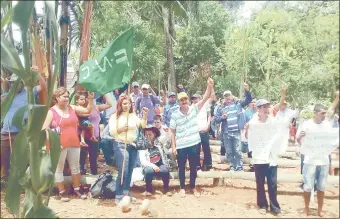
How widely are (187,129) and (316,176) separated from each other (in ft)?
5.15

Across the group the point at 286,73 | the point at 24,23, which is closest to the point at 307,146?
the point at 24,23

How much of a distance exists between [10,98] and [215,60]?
50.2ft

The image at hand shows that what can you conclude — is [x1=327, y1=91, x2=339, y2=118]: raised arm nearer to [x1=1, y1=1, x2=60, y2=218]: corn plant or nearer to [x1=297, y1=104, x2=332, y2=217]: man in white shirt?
[x1=297, y1=104, x2=332, y2=217]: man in white shirt

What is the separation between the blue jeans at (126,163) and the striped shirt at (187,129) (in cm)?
64

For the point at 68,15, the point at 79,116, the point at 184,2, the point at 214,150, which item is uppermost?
the point at 184,2

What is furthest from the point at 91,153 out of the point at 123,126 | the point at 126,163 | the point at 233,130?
the point at 233,130

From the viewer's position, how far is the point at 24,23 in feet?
5.71

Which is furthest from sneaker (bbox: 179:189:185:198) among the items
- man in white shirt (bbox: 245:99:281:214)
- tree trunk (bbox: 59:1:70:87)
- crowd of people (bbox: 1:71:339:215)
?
tree trunk (bbox: 59:1:70:87)

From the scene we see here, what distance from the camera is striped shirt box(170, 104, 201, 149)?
15.7 ft

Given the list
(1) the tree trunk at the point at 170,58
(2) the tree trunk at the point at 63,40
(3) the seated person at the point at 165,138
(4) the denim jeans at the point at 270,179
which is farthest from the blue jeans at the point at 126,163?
(1) the tree trunk at the point at 170,58

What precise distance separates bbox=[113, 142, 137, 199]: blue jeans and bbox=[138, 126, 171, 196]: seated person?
51 centimetres

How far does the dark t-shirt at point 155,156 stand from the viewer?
5070 mm

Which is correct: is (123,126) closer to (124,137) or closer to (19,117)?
(124,137)

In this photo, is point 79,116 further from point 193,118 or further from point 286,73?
point 286,73
